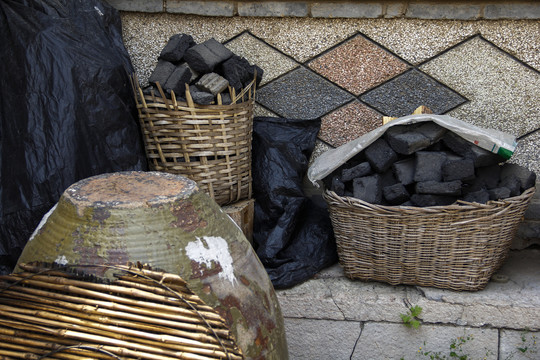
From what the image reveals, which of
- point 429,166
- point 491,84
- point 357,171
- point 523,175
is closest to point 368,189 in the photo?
point 357,171

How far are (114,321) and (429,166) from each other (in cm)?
184

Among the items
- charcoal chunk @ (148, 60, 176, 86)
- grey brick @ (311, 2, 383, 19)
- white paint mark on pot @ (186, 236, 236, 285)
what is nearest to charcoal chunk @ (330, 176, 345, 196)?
charcoal chunk @ (148, 60, 176, 86)

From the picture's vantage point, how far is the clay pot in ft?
4.86

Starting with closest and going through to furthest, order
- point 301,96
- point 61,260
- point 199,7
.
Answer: point 61,260
point 199,7
point 301,96

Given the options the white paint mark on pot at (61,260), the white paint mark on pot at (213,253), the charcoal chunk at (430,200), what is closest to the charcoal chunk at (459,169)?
the charcoal chunk at (430,200)

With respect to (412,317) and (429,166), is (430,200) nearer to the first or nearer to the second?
(429,166)

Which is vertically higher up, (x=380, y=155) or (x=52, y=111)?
(x=52, y=111)

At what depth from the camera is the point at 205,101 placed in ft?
9.00

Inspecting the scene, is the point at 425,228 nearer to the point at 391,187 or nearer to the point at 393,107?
the point at 391,187

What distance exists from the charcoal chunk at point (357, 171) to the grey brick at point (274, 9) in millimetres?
1128

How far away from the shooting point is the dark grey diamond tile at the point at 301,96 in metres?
3.45

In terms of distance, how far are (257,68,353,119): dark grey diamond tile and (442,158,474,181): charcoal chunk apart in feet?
3.24

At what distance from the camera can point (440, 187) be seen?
2619mm

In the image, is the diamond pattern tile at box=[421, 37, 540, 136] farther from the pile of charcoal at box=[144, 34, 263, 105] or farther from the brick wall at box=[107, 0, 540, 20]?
the pile of charcoal at box=[144, 34, 263, 105]
